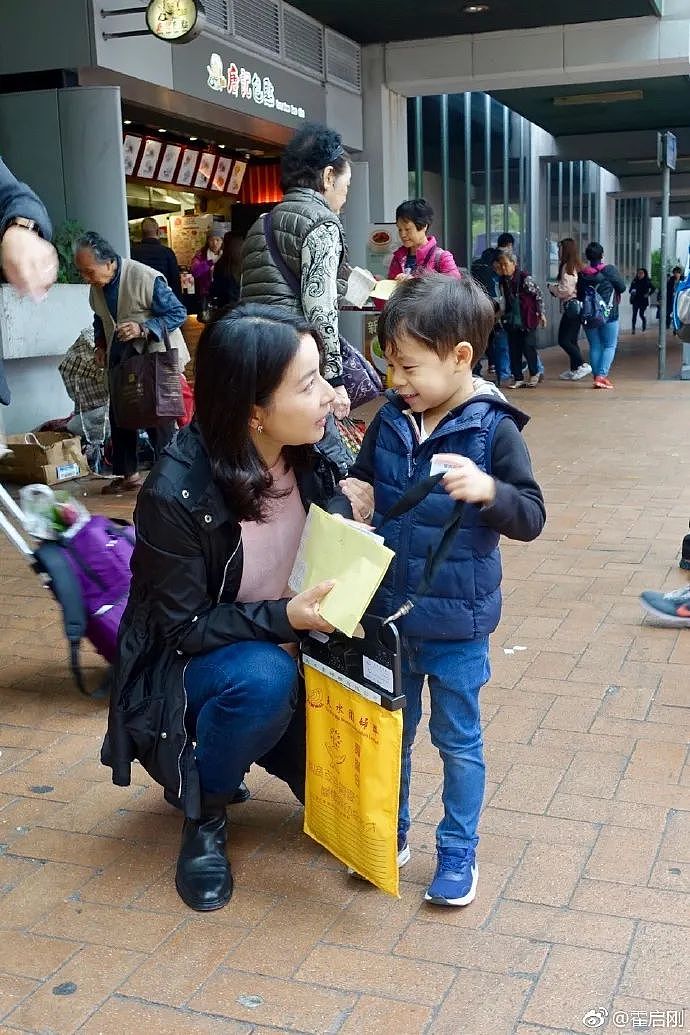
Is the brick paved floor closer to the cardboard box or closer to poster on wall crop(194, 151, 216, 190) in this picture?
the cardboard box

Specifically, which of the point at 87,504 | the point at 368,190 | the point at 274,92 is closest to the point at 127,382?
the point at 87,504

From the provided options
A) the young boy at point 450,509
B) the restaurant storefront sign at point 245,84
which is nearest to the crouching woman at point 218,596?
the young boy at point 450,509

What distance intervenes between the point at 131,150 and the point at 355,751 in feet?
39.0

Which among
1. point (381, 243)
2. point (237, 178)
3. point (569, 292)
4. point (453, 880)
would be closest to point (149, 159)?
point (237, 178)

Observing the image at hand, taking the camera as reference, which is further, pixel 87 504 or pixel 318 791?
pixel 87 504

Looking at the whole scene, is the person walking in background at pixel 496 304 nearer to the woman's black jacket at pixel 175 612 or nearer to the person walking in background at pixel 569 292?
the person walking in background at pixel 569 292

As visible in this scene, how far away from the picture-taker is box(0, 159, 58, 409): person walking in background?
2867mm

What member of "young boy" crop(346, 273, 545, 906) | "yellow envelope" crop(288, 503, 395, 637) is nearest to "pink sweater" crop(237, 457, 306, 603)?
"yellow envelope" crop(288, 503, 395, 637)

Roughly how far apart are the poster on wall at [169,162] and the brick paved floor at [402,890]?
10671 mm

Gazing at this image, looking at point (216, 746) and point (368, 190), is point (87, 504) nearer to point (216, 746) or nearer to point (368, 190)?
point (216, 746)

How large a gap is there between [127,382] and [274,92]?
678cm

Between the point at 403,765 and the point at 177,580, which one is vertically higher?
the point at 177,580

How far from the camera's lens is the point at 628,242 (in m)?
38.7

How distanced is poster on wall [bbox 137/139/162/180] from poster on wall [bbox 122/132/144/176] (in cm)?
13
